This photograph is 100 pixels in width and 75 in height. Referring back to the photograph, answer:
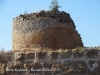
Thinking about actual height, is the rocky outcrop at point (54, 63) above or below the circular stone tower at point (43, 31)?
below

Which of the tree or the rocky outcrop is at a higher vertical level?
the tree

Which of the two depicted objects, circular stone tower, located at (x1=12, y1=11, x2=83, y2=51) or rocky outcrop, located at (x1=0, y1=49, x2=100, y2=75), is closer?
rocky outcrop, located at (x1=0, y1=49, x2=100, y2=75)

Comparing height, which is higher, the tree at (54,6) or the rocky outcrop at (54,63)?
the tree at (54,6)

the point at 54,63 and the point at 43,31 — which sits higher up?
the point at 43,31

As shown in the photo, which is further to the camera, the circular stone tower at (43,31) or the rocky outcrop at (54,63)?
the circular stone tower at (43,31)

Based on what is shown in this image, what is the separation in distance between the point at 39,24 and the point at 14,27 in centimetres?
106

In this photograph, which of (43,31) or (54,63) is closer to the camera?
(54,63)

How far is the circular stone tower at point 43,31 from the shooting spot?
810cm

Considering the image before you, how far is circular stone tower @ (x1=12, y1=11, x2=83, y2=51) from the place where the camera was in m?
8.10

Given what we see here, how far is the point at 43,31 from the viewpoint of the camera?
8117 mm

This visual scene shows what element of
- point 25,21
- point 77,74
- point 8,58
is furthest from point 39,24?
point 77,74

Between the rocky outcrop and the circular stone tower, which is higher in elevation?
the circular stone tower

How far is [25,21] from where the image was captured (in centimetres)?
841

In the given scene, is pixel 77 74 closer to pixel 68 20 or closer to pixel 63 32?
pixel 63 32
